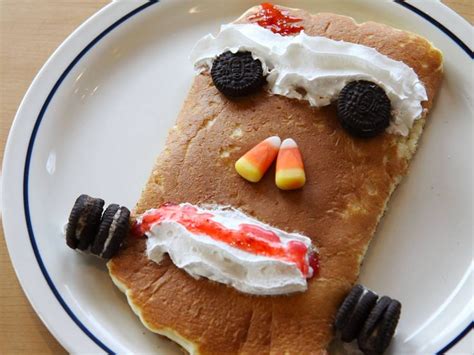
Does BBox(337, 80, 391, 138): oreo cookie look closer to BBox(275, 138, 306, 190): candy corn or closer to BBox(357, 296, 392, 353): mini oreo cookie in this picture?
BBox(275, 138, 306, 190): candy corn

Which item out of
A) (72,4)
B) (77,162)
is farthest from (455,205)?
(72,4)

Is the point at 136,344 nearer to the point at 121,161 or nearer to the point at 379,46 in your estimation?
the point at 121,161

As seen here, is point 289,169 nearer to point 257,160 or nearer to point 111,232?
point 257,160

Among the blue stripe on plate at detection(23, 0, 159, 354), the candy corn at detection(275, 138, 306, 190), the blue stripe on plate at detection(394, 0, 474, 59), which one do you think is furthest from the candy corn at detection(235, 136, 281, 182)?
the blue stripe on plate at detection(394, 0, 474, 59)

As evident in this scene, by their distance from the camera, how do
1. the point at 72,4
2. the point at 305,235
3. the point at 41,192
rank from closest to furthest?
the point at 305,235 → the point at 41,192 → the point at 72,4

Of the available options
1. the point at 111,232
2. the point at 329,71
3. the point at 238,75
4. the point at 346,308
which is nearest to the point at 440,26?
the point at 329,71

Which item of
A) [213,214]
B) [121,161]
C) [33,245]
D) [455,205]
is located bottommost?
[33,245]
